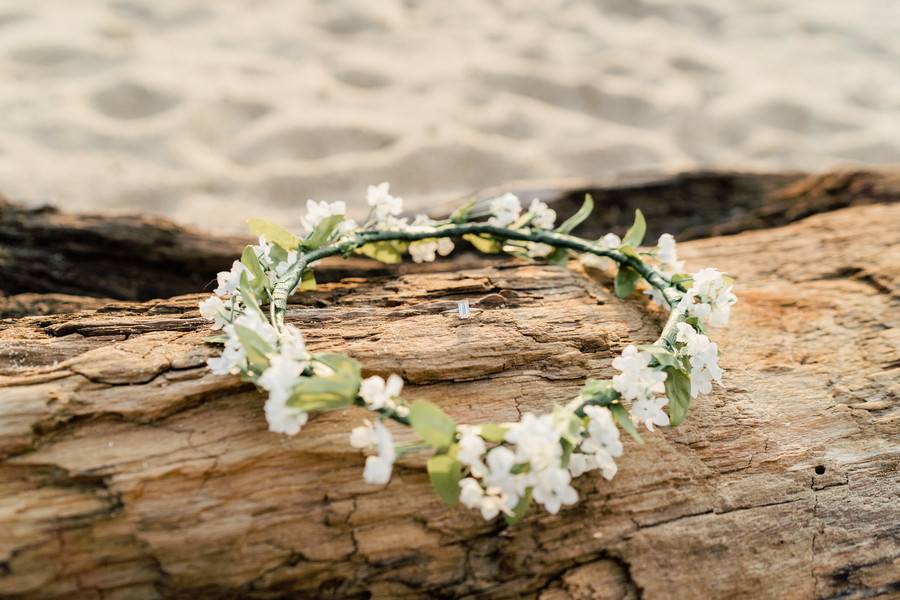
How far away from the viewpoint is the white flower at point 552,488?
130 centimetres

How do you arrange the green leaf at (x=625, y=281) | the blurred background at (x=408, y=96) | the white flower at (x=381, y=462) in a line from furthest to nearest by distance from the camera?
the blurred background at (x=408, y=96), the green leaf at (x=625, y=281), the white flower at (x=381, y=462)

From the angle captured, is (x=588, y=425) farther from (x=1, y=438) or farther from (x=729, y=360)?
(x=1, y=438)

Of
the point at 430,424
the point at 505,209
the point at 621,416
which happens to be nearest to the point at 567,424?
the point at 621,416

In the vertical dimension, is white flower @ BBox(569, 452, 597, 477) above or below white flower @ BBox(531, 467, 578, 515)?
above

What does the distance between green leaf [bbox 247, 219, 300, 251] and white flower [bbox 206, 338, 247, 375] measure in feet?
1.51

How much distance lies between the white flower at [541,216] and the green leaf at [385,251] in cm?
42

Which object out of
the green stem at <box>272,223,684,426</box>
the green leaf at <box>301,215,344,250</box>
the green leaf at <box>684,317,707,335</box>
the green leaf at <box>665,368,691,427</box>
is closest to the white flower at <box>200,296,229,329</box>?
the green stem at <box>272,223,684,426</box>

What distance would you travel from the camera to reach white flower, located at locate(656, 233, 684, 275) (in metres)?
2.04

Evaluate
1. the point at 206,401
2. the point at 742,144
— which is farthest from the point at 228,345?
the point at 742,144

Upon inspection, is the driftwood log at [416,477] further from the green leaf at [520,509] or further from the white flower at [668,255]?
the white flower at [668,255]

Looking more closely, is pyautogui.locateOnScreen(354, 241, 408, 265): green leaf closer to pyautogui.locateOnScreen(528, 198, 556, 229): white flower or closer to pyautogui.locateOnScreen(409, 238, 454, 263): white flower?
pyautogui.locateOnScreen(409, 238, 454, 263): white flower

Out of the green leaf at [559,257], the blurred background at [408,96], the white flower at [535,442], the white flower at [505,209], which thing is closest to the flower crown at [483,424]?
the white flower at [535,442]

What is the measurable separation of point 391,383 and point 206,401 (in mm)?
455

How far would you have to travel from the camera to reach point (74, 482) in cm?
136
